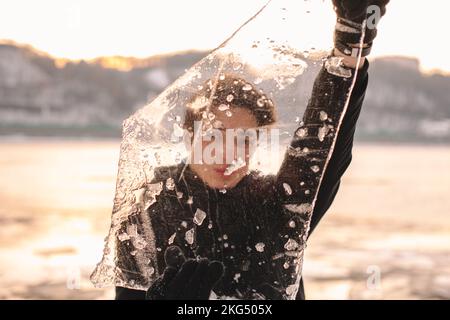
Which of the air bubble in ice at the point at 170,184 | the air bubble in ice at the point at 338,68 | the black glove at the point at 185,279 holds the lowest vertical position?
the black glove at the point at 185,279

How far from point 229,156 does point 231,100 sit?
14 cm

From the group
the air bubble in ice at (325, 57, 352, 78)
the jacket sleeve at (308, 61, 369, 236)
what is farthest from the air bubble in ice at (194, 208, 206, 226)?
the air bubble in ice at (325, 57, 352, 78)

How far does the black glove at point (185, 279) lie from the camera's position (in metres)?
1.49

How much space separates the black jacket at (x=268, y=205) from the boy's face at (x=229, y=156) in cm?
2

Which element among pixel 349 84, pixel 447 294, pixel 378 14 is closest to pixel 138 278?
pixel 349 84

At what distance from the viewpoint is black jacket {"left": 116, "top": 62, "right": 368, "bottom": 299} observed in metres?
1.49

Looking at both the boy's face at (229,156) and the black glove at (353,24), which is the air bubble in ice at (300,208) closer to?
→ the boy's face at (229,156)

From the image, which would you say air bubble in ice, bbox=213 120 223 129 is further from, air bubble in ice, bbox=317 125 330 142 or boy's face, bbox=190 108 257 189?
air bubble in ice, bbox=317 125 330 142

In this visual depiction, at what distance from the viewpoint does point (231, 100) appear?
1560 millimetres

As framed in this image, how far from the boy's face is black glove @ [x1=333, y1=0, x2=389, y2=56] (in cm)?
27

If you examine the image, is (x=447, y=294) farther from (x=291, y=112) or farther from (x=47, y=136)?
(x=47, y=136)

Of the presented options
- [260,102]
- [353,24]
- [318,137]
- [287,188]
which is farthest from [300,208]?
[353,24]

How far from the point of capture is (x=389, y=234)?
8.50 m

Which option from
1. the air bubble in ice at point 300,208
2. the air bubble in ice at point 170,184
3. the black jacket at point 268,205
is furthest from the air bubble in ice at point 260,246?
the air bubble in ice at point 170,184
